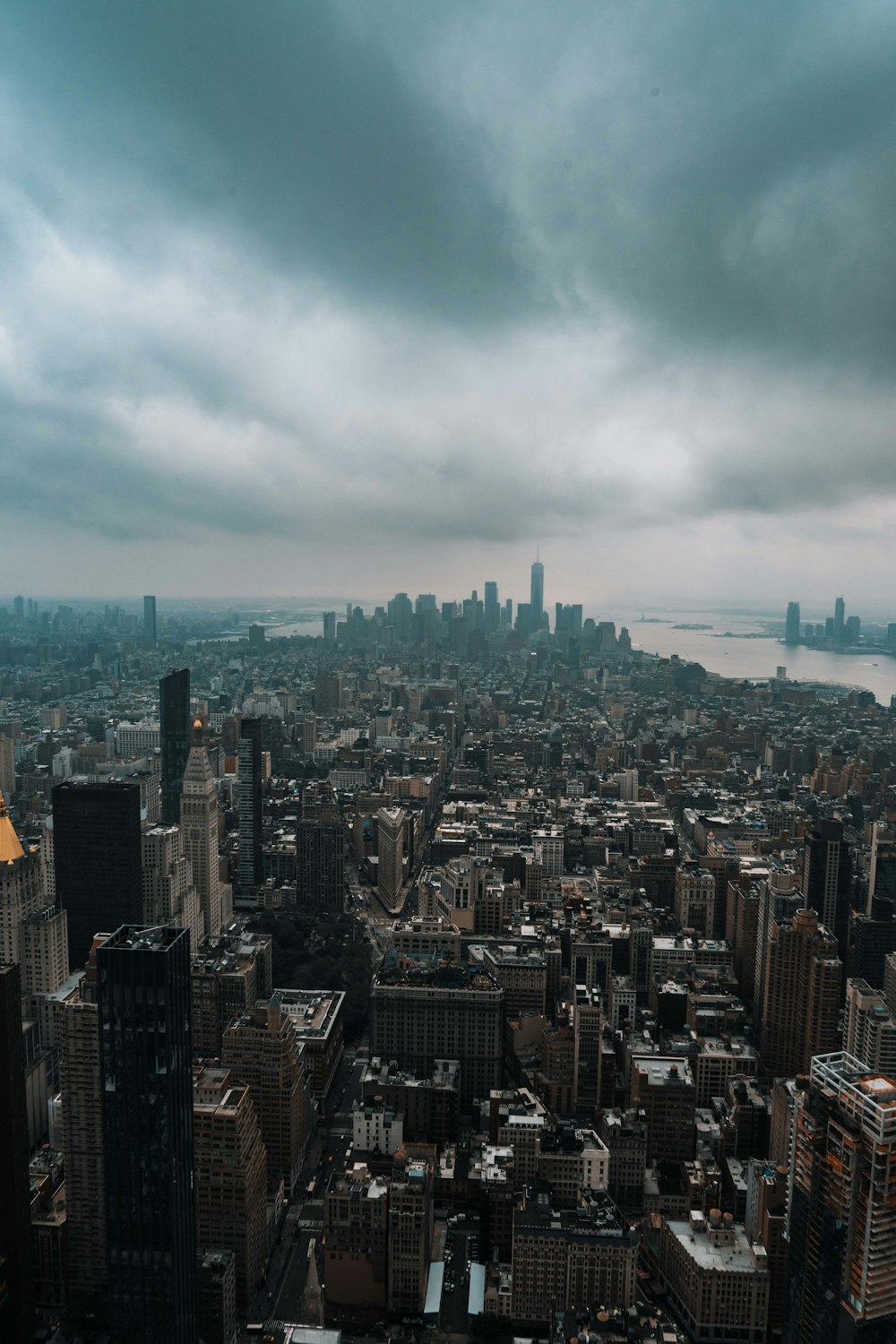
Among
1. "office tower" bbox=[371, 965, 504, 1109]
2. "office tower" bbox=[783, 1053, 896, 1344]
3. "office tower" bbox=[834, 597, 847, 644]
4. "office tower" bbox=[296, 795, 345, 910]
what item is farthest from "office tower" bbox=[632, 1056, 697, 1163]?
"office tower" bbox=[834, 597, 847, 644]

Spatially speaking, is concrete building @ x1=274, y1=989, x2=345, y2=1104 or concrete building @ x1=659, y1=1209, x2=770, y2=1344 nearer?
concrete building @ x1=659, y1=1209, x2=770, y2=1344

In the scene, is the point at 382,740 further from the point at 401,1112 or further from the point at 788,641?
the point at 401,1112

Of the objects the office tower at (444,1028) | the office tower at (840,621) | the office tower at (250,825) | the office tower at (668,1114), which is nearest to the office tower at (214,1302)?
the office tower at (444,1028)

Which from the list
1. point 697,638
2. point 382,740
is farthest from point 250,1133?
point 697,638

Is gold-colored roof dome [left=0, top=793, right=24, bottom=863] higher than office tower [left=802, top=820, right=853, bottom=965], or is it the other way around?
gold-colored roof dome [left=0, top=793, right=24, bottom=863]

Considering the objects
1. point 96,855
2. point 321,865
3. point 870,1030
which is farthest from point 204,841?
point 870,1030

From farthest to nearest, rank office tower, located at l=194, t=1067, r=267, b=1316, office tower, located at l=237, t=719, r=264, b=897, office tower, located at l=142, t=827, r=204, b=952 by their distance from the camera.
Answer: office tower, located at l=237, t=719, r=264, b=897, office tower, located at l=142, t=827, r=204, b=952, office tower, located at l=194, t=1067, r=267, b=1316

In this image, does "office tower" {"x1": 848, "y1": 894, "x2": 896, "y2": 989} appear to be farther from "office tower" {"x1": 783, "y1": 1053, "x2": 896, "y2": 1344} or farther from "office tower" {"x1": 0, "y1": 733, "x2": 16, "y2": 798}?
"office tower" {"x1": 0, "y1": 733, "x2": 16, "y2": 798}

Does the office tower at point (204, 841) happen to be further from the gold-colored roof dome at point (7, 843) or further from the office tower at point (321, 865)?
the gold-colored roof dome at point (7, 843)
